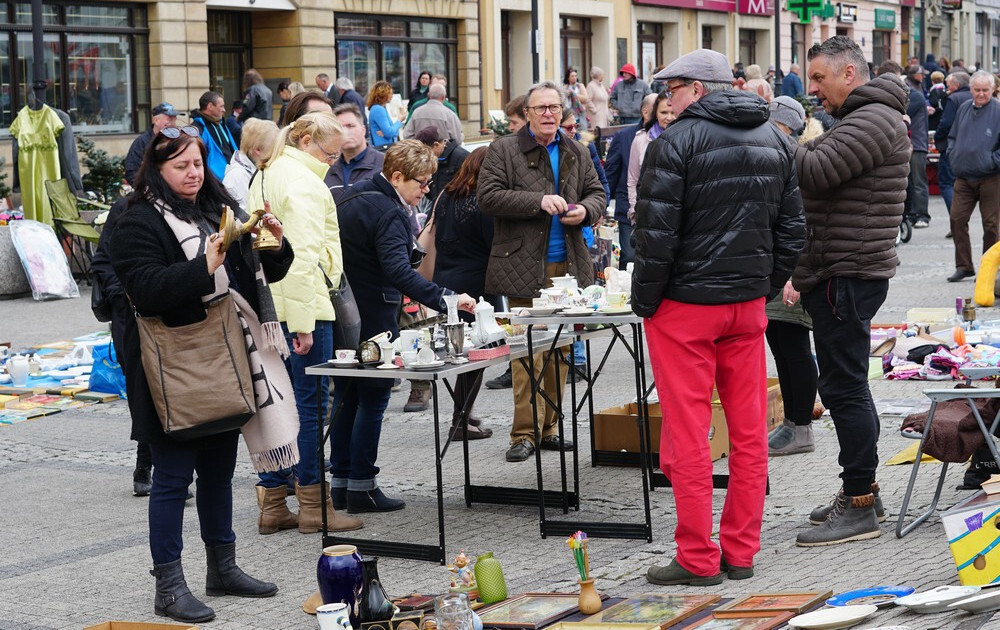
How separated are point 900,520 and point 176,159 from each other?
10.5 feet

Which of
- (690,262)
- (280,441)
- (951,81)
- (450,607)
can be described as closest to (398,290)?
(280,441)

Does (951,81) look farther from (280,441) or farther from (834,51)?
(280,441)

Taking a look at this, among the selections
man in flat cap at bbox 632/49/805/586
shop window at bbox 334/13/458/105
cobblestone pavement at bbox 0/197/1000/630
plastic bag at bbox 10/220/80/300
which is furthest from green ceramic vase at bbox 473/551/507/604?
shop window at bbox 334/13/458/105

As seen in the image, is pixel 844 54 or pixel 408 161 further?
pixel 408 161

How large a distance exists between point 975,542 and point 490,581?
5.62ft

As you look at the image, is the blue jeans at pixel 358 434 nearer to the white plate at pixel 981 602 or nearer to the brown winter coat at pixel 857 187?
the brown winter coat at pixel 857 187

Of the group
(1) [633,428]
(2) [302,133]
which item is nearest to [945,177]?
(1) [633,428]

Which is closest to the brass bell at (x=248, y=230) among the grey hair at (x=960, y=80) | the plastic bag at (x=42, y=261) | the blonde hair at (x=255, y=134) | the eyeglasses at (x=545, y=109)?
the blonde hair at (x=255, y=134)

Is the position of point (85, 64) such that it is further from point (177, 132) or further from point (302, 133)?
point (177, 132)

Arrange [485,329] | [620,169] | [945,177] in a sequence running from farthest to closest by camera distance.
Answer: [945,177], [620,169], [485,329]

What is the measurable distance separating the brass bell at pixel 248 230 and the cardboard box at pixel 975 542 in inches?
105

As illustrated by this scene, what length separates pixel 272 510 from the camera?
6570 millimetres

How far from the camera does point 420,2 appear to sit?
31.3m

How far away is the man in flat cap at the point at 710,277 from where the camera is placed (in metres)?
5.26
